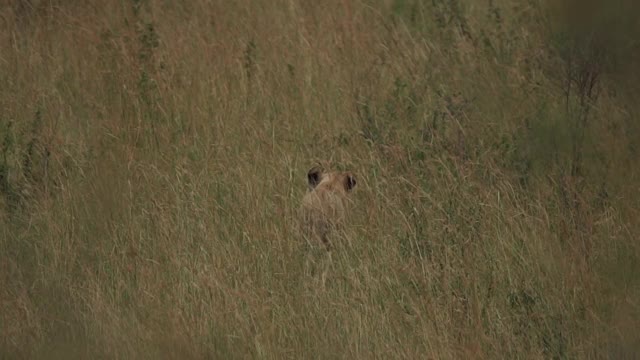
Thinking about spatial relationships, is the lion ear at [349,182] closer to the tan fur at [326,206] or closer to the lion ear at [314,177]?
the tan fur at [326,206]

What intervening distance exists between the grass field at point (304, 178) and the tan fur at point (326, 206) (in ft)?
0.28

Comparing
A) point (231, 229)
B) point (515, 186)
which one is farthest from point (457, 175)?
point (231, 229)

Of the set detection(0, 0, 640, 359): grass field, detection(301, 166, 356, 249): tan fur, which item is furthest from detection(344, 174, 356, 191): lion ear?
detection(0, 0, 640, 359): grass field

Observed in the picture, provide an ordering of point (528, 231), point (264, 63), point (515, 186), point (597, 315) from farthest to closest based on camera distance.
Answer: point (264, 63) < point (515, 186) < point (528, 231) < point (597, 315)

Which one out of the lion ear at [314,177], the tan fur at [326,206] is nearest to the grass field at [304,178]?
the tan fur at [326,206]

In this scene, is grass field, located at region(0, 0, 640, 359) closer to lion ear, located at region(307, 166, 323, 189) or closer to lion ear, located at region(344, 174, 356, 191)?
lion ear, located at region(344, 174, 356, 191)

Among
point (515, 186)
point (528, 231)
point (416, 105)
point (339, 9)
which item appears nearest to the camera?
point (528, 231)

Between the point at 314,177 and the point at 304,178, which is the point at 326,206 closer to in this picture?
the point at 314,177

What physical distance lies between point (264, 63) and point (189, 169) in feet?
4.64

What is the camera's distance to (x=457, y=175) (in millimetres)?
6109

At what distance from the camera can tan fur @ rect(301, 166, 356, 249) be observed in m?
5.64

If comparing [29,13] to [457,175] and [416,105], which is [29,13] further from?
[457,175]

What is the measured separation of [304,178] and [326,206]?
0.66 metres

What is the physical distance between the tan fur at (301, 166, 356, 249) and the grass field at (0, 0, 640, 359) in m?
0.08
